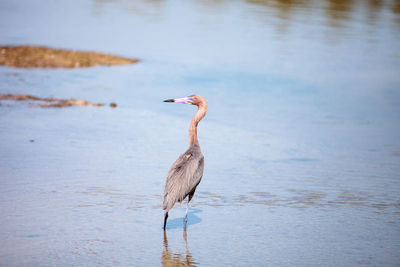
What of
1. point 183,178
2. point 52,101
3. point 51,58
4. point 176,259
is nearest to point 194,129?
point 183,178

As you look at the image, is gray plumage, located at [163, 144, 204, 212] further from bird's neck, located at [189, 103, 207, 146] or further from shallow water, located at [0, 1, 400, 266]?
shallow water, located at [0, 1, 400, 266]

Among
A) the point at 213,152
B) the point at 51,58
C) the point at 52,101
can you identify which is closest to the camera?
the point at 213,152

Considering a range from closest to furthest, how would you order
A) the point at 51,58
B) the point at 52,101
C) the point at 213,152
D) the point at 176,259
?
the point at 176,259 < the point at 213,152 < the point at 52,101 < the point at 51,58

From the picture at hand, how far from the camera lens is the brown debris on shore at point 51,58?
1512 cm

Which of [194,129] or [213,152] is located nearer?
[194,129]

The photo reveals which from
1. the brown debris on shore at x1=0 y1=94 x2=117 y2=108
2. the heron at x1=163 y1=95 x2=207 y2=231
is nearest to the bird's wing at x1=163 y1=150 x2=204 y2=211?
the heron at x1=163 y1=95 x2=207 y2=231

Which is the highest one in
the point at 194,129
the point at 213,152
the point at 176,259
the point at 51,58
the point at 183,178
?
the point at 194,129

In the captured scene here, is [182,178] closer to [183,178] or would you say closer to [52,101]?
[183,178]

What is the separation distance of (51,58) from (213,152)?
7.15 m

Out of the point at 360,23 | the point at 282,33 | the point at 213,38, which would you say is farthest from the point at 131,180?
the point at 360,23

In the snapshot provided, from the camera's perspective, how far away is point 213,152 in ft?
33.5

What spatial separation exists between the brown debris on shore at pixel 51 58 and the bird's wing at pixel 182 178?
848 cm

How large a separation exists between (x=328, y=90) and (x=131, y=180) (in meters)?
7.76

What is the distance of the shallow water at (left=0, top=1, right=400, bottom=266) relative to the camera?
22.0ft
